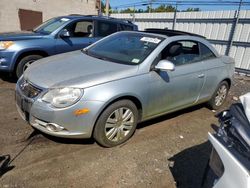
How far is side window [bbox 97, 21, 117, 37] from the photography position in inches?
263

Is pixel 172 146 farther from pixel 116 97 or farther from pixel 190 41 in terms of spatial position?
pixel 190 41

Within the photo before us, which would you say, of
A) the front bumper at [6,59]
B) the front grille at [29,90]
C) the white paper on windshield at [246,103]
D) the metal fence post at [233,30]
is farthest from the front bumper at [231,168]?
the metal fence post at [233,30]

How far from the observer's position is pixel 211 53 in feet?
15.0

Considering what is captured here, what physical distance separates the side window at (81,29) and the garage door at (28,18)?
9575mm

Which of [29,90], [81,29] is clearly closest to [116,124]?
[29,90]

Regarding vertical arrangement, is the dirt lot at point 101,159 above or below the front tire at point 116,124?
below

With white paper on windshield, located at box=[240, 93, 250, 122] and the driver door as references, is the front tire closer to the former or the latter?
the driver door

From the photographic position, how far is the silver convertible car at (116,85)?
280 centimetres

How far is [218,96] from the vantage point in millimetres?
5008

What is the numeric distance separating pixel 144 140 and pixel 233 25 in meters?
7.17

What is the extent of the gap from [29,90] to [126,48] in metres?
1.64

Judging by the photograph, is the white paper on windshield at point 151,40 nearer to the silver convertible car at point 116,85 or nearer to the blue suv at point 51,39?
the silver convertible car at point 116,85

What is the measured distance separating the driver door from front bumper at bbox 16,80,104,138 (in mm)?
985

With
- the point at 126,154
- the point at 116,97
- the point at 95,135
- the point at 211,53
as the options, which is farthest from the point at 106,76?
the point at 211,53
